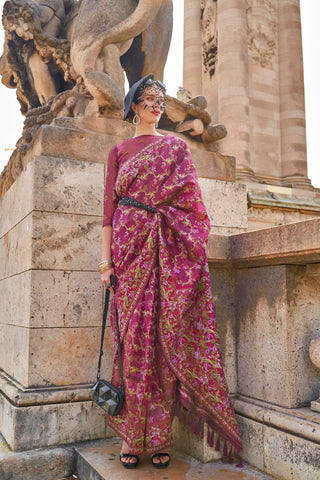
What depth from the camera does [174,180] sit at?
2.82 metres

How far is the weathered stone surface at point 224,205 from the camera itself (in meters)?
4.19

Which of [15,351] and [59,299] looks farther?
[15,351]

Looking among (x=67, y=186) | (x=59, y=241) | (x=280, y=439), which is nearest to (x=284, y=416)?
(x=280, y=439)

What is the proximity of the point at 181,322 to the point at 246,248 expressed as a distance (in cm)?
66

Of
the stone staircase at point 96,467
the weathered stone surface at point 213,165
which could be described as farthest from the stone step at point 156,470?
the weathered stone surface at point 213,165

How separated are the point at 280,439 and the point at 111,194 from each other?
5.87ft

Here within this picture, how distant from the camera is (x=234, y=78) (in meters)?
14.3

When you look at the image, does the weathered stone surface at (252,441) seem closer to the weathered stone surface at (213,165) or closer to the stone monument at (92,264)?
the stone monument at (92,264)

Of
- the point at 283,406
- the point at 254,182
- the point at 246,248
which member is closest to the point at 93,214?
the point at 246,248

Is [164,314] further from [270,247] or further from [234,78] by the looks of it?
[234,78]

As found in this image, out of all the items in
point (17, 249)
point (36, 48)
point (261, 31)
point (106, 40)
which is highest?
point (261, 31)

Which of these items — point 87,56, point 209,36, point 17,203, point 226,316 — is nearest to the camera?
point 226,316

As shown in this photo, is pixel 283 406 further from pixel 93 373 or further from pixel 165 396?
pixel 93 373

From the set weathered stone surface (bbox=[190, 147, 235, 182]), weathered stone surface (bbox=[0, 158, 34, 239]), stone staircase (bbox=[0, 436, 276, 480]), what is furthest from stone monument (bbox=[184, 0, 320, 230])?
stone staircase (bbox=[0, 436, 276, 480])
